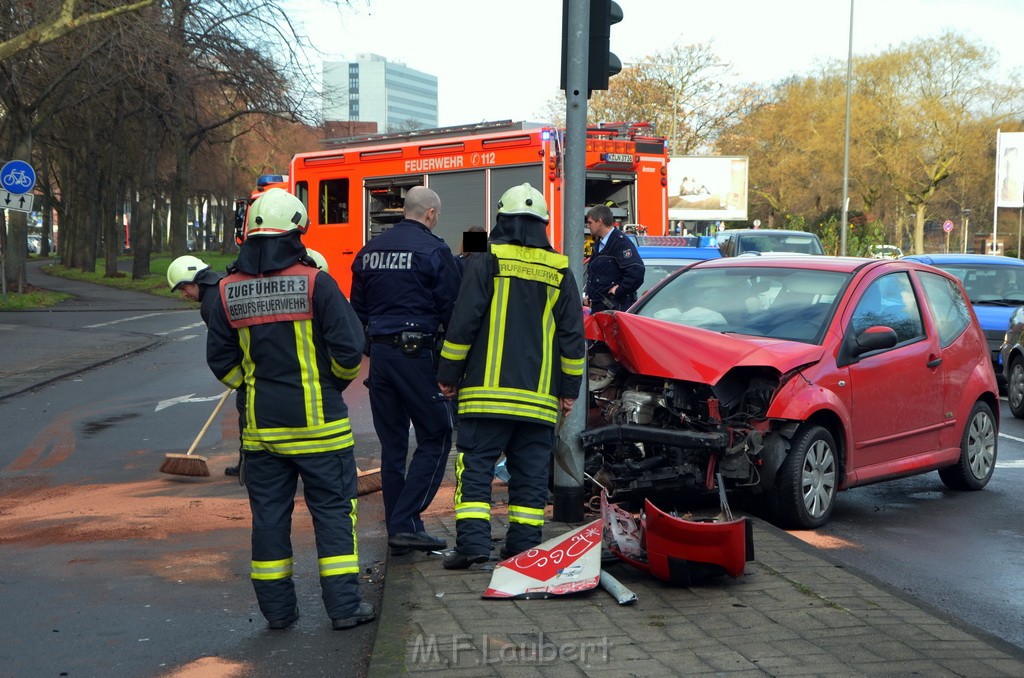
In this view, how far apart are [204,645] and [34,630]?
0.77m

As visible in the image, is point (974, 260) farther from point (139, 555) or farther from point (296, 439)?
point (296, 439)

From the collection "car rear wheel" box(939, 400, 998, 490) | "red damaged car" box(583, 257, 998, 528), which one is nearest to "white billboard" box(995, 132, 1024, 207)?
"car rear wheel" box(939, 400, 998, 490)

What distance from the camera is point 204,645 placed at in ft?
15.8

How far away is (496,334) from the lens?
18.2 feet

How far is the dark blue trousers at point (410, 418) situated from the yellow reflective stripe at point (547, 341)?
2.23 ft

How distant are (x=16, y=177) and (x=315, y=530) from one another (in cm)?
2175

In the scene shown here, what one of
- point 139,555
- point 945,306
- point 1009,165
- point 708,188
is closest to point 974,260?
Answer: point 945,306

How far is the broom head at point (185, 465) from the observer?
8.62 meters

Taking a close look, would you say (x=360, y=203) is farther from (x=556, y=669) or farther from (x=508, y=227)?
(x=556, y=669)

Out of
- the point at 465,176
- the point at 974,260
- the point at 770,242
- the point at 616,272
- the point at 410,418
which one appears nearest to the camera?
the point at 410,418

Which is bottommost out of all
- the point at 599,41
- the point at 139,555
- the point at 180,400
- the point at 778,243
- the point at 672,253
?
the point at 180,400

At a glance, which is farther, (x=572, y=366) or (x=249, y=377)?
(x=572, y=366)

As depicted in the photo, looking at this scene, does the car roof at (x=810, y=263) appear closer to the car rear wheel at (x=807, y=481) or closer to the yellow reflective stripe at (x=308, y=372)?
the car rear wheel at (x=807, y=481)

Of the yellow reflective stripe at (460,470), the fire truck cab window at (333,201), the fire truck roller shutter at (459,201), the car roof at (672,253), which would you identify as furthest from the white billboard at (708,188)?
the yellow reflective stripe at (460,470)
